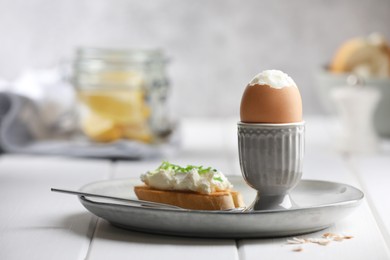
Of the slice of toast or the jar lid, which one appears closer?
the slice of toast

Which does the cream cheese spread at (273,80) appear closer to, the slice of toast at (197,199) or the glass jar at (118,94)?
the slice of toast at (197,199)

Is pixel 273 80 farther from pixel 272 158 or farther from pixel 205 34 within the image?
pixel 205 34

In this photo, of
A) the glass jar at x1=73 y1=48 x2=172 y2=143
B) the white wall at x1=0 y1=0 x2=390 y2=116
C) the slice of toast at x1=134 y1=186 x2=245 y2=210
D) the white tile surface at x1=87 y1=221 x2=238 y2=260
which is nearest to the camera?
the white tile surface at x1=87 y1=221 x2=238 y2=260

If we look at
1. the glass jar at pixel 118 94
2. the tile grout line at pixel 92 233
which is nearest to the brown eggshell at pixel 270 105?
the tile grout line at pixel 92 233

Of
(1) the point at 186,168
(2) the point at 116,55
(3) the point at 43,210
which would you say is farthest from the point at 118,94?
(1) the point at 186,168

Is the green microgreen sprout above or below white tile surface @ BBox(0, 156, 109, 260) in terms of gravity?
above

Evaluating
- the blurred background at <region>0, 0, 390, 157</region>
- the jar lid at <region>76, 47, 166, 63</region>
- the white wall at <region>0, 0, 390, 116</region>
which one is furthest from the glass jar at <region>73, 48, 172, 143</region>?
the white wall at <region>0, 0, 390, 116</region>

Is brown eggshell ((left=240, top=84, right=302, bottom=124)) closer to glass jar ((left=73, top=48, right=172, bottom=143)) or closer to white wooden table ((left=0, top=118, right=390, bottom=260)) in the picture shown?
white wooden table ((left=0, top=118, right=390, bottom=260))
